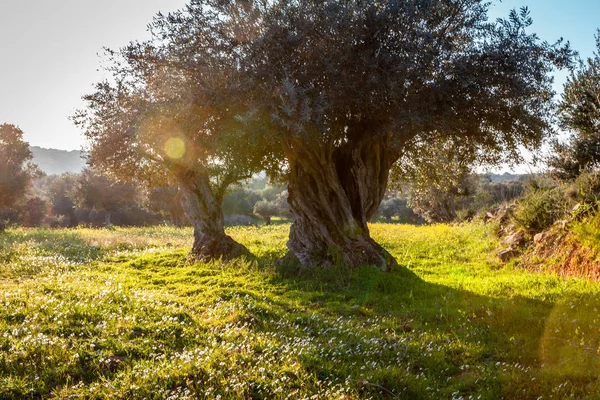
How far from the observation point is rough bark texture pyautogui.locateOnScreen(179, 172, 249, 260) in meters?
18.8

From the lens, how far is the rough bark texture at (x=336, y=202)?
48.8 feet

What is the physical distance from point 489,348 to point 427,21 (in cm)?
1000

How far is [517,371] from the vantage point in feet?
19.9

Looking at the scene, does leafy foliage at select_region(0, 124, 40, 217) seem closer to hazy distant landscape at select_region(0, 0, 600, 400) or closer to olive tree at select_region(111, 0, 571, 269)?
hazy distant landscape at select_region(0, 0, 600, 400)

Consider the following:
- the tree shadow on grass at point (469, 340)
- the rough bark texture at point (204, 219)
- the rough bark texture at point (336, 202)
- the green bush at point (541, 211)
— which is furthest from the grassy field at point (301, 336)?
the rough bark texture at point (204, 219)

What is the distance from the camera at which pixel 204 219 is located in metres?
19.3

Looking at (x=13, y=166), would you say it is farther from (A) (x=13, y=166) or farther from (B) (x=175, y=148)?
(B) (x=175, y=148)

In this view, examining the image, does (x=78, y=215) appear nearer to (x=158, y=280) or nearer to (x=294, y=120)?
(x=158, y=280)

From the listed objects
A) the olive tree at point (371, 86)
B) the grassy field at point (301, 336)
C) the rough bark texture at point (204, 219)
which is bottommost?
→ the grassy field at point (301, 336)

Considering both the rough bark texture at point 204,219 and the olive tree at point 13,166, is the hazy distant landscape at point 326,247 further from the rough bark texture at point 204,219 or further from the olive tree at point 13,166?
the olive tree at point 13,166

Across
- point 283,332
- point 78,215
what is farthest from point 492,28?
point 78,215

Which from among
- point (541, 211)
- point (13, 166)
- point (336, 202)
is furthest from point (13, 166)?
point (541, 211)

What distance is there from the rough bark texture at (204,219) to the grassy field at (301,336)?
4128mm

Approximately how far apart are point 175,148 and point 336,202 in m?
6.14
